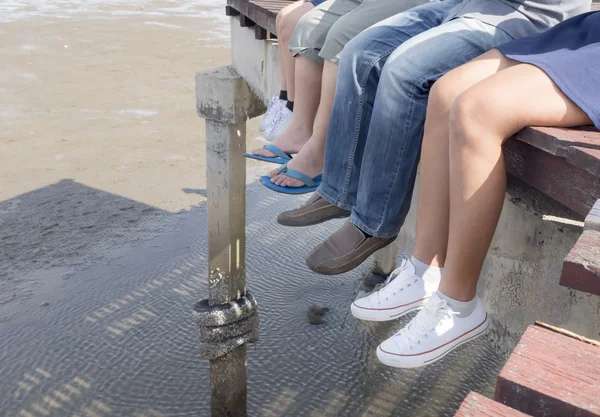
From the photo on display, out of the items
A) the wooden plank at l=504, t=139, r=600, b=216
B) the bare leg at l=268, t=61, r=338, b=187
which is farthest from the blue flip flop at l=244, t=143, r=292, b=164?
the wooden plank at l=504, t=139, r=600, b=216

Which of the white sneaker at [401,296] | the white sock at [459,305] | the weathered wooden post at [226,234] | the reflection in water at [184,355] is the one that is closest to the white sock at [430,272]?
the white sneaker at [401,296]

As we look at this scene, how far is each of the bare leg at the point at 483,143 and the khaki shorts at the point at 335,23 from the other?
85cm

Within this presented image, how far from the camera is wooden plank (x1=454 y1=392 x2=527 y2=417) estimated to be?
0.72 metres

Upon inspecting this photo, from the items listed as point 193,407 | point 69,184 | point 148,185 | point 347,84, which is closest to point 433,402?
point 193,407

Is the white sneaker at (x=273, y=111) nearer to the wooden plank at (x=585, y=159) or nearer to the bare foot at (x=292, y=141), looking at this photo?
the bare foot at (x=292, y=141)

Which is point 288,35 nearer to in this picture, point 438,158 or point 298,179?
point 298,179

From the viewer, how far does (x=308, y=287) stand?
22.1 ft

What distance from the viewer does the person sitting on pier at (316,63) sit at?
2420 millimetres

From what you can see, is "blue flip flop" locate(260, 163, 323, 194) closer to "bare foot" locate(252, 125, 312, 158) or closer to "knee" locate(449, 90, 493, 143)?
"bare foot" locate(252, 125, 312, 158)

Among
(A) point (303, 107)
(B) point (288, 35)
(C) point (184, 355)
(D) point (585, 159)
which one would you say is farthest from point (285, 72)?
(C) point (184, 355)

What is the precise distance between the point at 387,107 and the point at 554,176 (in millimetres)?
589

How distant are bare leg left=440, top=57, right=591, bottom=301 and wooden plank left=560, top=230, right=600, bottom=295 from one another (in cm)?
71

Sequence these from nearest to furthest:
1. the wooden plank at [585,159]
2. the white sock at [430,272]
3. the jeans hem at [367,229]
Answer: the wooden plank at [585,159] < the white sock at [430,272] < the jeans hem at [367,229]

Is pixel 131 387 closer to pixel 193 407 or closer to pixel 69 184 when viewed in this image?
pixel 193 407
